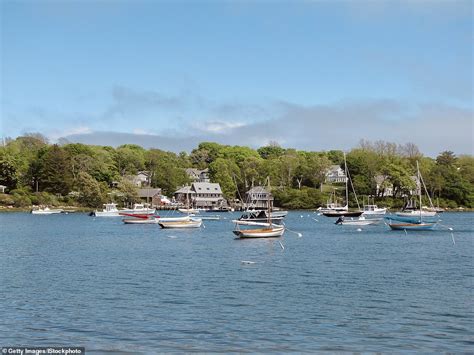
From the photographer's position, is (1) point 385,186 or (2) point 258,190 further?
(2) point 258,190

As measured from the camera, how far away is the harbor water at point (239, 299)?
19.2m

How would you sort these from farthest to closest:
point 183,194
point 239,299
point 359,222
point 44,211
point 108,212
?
point 183,194, point 44,211, point 108,212, point 359,222, point 239,299

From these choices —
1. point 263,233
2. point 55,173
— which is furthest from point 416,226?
point 55,173

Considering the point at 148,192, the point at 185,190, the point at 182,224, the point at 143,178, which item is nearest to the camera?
the point at 182,224

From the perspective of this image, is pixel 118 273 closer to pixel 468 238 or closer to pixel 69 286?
pixel 69 286

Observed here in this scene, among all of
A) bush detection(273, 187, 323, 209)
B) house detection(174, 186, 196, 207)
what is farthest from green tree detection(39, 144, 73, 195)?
bush detection(273, 187, 323, 209)

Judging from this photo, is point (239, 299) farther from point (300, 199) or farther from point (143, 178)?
A: point (143, 178)

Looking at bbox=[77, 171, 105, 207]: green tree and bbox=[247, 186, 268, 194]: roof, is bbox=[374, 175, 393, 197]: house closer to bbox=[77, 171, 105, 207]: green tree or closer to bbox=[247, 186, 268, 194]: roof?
bbox=[247, 186, 268, 194]: roof

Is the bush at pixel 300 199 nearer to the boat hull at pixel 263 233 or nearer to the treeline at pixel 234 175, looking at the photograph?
the treeline at pixel 234 175

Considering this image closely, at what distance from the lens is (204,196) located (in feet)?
531

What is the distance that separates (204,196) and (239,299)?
448 feet

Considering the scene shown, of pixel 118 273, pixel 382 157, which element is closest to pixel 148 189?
pixel 382 157

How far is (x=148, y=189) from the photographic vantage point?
154m

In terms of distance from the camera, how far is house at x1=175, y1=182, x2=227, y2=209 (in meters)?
160
